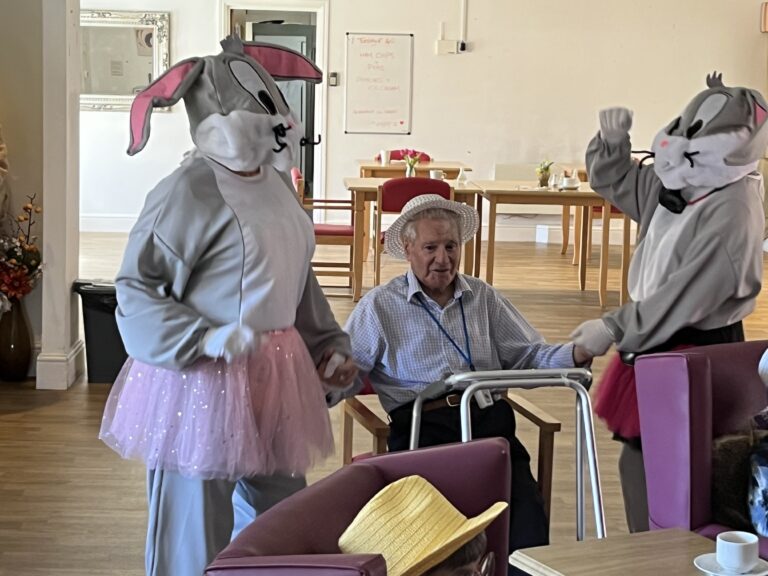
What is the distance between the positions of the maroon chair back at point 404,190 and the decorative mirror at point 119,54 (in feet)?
13.3

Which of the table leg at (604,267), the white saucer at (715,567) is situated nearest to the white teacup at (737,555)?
the white saucer at (715,567)

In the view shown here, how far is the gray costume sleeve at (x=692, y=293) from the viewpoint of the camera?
300 cm

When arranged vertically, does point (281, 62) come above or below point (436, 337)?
above

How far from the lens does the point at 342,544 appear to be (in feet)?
5.62

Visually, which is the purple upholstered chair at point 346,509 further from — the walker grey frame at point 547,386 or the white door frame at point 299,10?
the white door frame at point 299,10

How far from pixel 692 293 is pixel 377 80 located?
8043 mm

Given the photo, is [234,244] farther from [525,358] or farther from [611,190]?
[611,190]

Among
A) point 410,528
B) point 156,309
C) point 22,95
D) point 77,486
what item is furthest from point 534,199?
point 410,528

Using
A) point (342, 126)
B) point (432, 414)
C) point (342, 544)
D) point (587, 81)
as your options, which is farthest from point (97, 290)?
point (587, 81)

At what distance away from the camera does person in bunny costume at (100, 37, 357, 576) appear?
2.35 metres

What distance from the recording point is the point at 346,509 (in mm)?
1827

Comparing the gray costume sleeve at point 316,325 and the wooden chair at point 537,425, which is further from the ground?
the gray costume sleeve at point 316,325

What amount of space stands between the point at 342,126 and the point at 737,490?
28.0 ft

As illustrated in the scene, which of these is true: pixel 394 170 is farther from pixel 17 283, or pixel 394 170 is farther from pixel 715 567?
pixel 715 567
